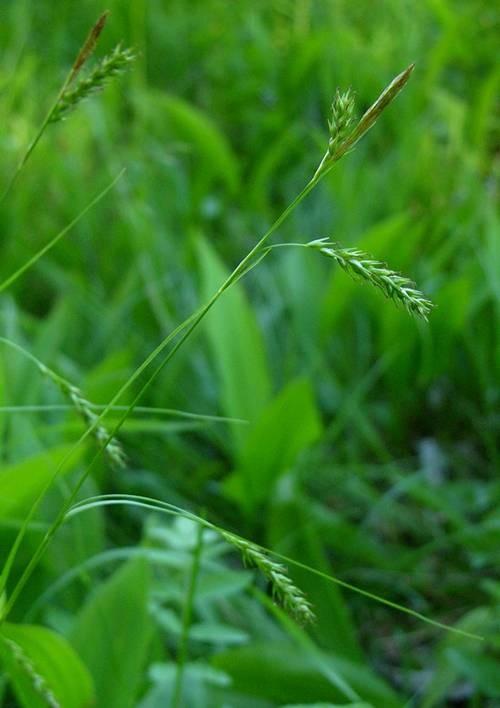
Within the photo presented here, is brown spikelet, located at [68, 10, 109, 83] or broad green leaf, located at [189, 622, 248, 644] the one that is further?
broad green leaf, located at [189, 622, 248, 644]

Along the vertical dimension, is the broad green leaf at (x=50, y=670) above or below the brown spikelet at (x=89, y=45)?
below

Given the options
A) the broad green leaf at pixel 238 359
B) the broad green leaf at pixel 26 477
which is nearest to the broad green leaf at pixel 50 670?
the broad green leaf at pixel 26 477

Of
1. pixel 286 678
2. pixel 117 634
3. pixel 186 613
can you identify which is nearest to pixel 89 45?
pixel 186 613

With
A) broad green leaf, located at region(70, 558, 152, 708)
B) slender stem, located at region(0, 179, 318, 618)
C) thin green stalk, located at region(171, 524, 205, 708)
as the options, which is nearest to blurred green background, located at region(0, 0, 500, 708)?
broad green leaf, located at region(70, 558, 152, 708)

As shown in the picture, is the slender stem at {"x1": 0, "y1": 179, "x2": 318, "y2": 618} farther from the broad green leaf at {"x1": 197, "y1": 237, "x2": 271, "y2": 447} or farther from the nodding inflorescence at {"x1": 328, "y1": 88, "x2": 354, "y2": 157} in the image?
the broad green leaf at {"x1": 197, "y1": 237, "x2": 271, "y2": 447}

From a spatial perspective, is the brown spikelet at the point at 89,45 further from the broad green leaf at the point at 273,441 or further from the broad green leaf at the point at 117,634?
the broad green leaf at the point at 273,441

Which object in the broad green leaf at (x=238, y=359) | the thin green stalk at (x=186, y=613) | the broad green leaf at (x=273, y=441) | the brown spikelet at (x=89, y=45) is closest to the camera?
the brown spikelet at (x=89, y=45)
